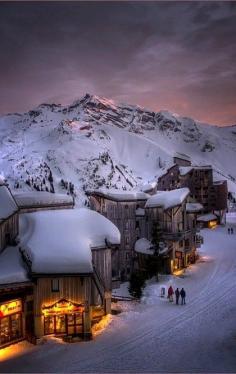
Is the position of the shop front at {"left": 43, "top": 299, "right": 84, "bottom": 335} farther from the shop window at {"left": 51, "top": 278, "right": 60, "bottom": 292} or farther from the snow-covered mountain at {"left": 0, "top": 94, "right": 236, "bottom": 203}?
the snow-covered mountain at {"left": 0, "top": 94, "right": 236, "bottom": 203}

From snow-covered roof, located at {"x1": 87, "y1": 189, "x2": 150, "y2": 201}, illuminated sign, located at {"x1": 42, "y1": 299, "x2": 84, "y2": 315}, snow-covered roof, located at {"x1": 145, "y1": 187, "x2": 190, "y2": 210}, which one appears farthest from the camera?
snow-covered roof, located at {"x1": 87, "y1": 189, "x2": 150, "y2": 201}

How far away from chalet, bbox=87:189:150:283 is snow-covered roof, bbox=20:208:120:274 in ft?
42.3

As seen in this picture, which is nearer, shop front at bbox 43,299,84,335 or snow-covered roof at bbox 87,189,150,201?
shop front at bbox 43,299,84,335

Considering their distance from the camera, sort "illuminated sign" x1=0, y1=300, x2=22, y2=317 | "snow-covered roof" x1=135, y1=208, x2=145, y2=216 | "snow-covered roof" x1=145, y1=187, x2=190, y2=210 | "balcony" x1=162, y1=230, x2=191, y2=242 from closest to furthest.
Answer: "illuminated sign" x1=0, y1=300, x2=22, y2=317 < "balcony" x1=162, y1=230, x2=191, y2=242 < "snow-covered roof" x1=145, y1=187, x2=190, y2=210 < "snow-covered roof" x1=135, y1=208, x2=145, y2=216

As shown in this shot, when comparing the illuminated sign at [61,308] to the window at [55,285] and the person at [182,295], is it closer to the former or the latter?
the window at [55,285]

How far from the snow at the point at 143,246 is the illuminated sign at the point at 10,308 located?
854 inches

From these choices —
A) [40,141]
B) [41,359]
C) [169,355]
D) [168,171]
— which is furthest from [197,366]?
[40,141]

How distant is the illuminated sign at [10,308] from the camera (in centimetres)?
2611

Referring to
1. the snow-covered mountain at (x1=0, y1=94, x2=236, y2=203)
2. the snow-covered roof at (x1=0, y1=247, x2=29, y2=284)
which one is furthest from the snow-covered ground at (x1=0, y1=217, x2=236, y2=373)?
the snow-covered mountain at (x1=0, y1=94, x2=236, y2=203)

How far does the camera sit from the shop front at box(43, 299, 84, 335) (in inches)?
1089

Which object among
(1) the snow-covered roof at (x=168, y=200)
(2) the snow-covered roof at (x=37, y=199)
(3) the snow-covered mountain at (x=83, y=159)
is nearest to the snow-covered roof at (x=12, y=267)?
(2) the snow-covered roof at (x=37, y=199)

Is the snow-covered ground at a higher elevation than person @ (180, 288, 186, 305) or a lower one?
lower

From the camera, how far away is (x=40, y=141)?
516ft

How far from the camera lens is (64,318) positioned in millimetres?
27922
